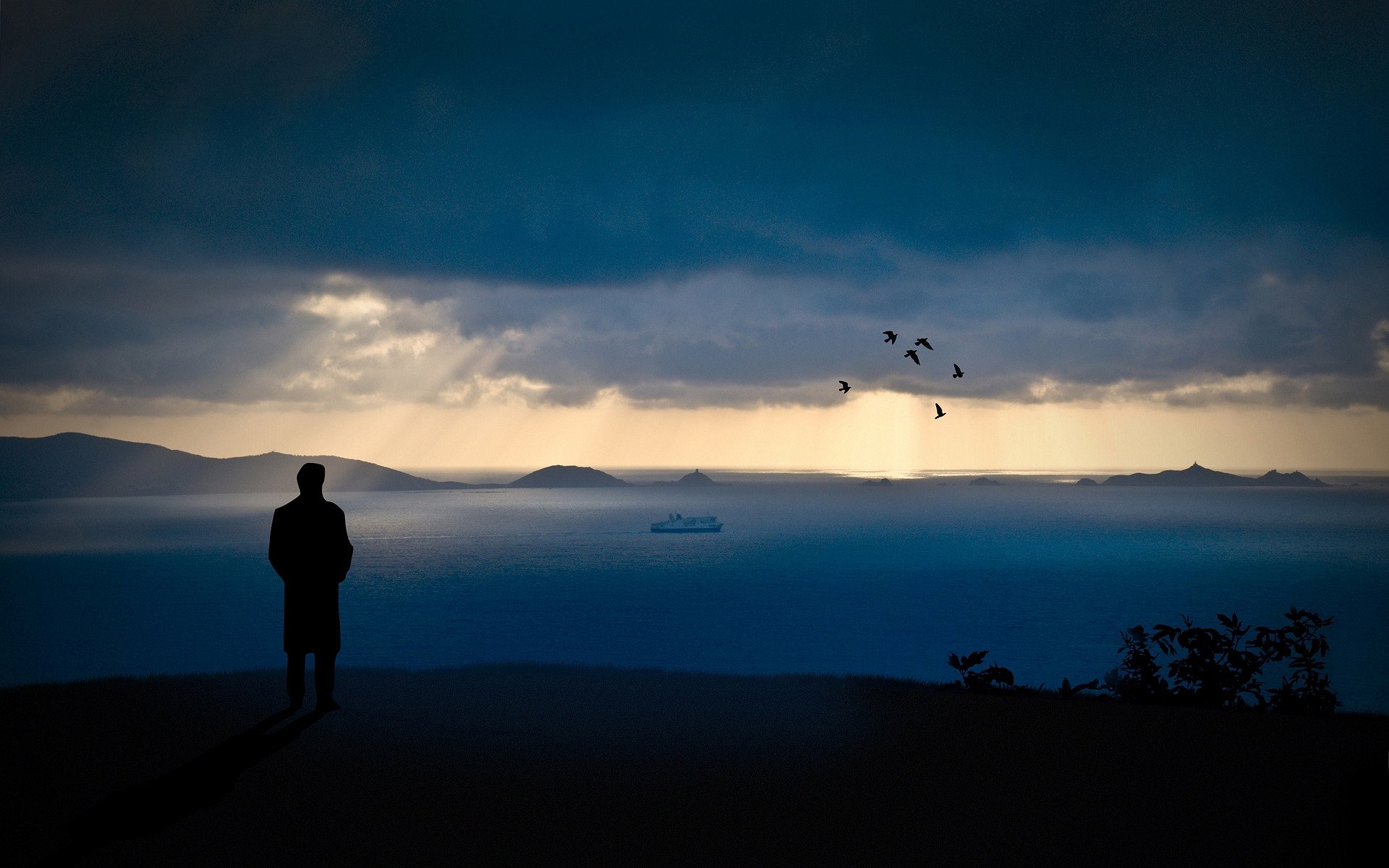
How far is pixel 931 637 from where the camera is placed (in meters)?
47.4

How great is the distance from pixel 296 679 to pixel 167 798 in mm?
2404

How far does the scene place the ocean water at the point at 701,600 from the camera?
134 ft

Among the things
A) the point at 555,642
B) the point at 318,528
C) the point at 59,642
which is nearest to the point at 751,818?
the point at 318,528

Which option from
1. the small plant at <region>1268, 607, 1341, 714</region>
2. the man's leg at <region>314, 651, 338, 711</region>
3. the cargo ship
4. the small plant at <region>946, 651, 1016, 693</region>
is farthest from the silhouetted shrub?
the cargo ship

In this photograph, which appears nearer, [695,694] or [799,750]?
[799,750]

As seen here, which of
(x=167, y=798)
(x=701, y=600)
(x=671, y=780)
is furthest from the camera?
(x=701, y=600)

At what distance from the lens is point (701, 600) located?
6091 cm

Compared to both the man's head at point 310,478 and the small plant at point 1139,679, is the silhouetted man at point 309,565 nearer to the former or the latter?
the man's head at point 310,478

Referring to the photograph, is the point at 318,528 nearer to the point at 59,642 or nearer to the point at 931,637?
the point at 931,637

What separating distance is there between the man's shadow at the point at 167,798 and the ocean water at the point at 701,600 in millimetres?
2666

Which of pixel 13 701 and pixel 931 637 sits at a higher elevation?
pixel 13 701

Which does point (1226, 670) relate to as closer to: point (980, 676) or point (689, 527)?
point (980, 676)

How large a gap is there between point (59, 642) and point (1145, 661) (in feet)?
193

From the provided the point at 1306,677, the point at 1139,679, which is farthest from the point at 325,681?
the point at 1306,677
